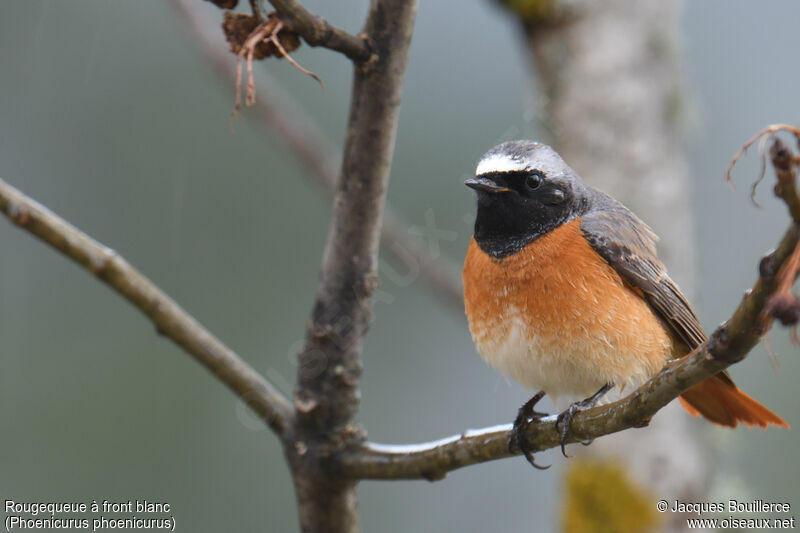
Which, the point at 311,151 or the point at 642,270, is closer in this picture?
the point at 642,270

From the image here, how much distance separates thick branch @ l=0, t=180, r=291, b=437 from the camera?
2750mm

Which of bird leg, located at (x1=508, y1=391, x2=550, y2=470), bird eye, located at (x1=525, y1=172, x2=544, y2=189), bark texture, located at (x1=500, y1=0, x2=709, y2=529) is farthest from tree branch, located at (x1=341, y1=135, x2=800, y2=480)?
bark texture, located at (x1=500, y1=0, x2=709, y2=529)

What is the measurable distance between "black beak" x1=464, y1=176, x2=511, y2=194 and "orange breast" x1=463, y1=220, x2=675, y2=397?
0.94ft

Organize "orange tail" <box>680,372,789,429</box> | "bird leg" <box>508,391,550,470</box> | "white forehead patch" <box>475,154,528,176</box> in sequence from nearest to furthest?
"bird leg" <box>508,391,550,470</box> → "orange tail" <box>680,372,789,429</box> → "white forehead patch" <box>475,154,528,176</box>

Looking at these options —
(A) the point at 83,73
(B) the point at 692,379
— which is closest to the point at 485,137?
(A) the point at 83,73

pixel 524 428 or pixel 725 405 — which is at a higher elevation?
pixel 725 405

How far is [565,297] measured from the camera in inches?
136

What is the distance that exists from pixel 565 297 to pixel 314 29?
153 cm

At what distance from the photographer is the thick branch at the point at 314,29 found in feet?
8.66

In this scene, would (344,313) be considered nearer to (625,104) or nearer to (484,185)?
(484,185)

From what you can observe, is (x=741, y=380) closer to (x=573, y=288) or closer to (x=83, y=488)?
(x=573, y=288)

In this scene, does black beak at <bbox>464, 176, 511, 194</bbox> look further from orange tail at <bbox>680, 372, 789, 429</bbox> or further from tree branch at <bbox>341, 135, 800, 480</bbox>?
Result: orange tail at <bbox>680, 372, 789, 429</bbox>

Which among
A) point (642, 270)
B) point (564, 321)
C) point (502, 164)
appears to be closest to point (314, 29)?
point (502, 164)

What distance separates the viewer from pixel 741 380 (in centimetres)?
810
